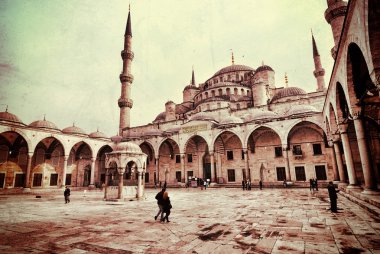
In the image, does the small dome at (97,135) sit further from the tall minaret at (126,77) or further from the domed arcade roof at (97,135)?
the tall minaret at (126,77)

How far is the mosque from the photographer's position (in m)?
10.8

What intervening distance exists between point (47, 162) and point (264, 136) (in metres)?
23.9

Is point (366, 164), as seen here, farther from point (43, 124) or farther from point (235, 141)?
point (43, 124)

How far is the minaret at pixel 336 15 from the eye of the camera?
14.1m

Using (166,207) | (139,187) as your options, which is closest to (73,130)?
(139,187)

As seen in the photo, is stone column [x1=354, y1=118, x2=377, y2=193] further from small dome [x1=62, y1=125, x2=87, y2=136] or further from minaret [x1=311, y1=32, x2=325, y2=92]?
small dome [x1=62, y1=125, x2=87, y2=136]

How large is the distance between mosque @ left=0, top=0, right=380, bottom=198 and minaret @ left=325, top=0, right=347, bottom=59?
61 mm

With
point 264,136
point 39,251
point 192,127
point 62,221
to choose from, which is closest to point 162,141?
point 192,127

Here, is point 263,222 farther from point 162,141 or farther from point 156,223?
point 162,141

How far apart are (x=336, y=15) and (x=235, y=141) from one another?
13782 millimetres

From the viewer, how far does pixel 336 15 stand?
1431cm

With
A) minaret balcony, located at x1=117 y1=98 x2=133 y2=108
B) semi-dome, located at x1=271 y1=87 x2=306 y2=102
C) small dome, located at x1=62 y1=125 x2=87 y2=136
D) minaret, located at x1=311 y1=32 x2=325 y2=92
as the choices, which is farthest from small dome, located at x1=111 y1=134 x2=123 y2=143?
minaret, located at x1=311 y1=32 x2=325 y2=92

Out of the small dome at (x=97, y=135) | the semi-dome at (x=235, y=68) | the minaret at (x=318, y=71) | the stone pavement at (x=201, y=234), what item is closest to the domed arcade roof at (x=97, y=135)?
the small dome at (x=97, y=135)

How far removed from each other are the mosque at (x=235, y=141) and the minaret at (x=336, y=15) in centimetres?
6
